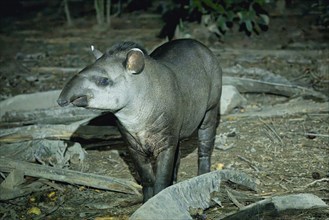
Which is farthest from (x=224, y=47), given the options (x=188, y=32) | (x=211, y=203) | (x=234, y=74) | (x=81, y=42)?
(x=211, y=203)

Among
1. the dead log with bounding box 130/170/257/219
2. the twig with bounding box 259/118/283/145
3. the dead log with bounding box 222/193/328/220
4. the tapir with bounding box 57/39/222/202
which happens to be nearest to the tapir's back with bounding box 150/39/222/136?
the tapir with bounding box 57/39/222/202

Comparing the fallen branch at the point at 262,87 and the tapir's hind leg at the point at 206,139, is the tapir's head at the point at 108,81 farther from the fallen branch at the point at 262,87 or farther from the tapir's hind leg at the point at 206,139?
the fallen branch at the point at 262,87

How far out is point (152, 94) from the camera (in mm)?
5172

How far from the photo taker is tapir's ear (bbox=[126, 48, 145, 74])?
16.1 feet

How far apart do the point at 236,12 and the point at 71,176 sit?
7.92 metres

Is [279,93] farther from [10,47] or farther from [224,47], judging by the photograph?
[10,47]

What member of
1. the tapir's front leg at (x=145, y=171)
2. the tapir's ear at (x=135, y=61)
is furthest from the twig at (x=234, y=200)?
the tapir's ear at (x=135, y=61)

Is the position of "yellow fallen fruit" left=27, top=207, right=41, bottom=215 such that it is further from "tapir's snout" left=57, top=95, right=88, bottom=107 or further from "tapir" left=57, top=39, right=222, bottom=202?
"tapir's snout" left=57, top=95, right=88, bottom=107

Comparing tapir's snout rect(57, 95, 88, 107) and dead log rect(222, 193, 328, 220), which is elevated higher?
tapir's snout rect(57, 95, 88, 107)

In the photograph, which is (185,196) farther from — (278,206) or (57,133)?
(57,133)

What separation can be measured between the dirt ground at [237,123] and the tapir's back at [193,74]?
946 millimetres

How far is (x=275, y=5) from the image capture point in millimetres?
14477

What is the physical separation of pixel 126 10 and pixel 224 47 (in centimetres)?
583

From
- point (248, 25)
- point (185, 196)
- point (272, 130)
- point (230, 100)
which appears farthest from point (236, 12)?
point (185, 196)
